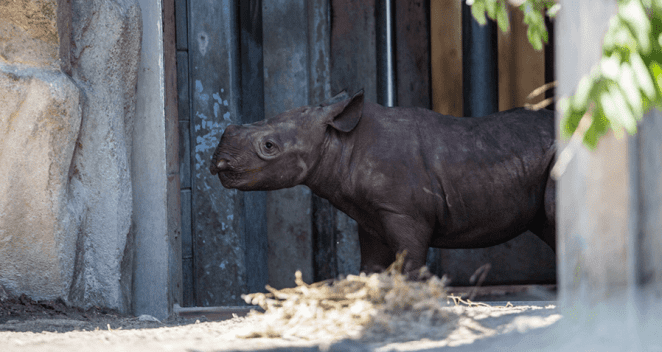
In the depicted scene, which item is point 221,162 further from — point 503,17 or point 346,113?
point 503,17

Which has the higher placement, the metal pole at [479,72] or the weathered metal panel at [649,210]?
the metal pole at [479,72]

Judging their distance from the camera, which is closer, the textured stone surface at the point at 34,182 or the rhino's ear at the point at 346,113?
the textured stone surface at the point at 34,182

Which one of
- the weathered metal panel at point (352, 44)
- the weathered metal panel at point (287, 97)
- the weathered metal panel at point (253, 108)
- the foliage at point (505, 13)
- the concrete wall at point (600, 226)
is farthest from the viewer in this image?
the weathered metal panel at point (352, 44)

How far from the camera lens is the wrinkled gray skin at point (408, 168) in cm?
374

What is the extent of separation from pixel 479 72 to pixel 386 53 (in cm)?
78

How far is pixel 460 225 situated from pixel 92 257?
2030mm

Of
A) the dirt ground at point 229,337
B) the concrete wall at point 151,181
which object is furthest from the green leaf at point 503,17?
the concrete wall at point 151,181

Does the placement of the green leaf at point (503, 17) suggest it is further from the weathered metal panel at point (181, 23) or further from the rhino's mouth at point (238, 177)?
the weathered metal panel at point (181, 23)

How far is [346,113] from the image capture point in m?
3.88

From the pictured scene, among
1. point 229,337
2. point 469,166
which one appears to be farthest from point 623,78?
point 469,166

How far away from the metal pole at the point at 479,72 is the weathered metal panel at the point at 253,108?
166cm

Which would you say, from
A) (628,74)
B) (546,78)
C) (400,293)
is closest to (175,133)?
(400,293)

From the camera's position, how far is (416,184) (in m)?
3.80

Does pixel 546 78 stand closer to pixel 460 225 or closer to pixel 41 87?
pixel 460 225
